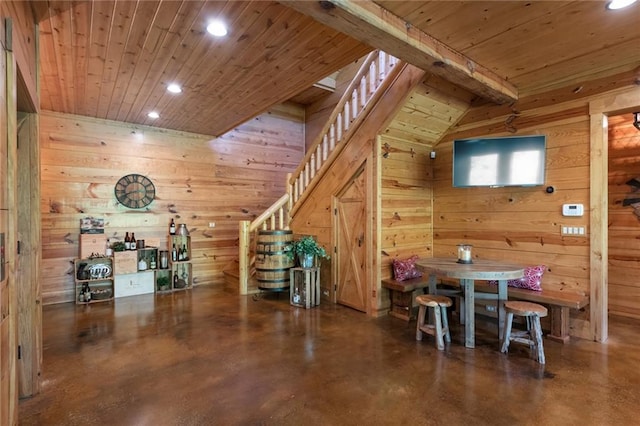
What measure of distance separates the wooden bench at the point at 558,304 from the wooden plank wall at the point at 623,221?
4.48 ft

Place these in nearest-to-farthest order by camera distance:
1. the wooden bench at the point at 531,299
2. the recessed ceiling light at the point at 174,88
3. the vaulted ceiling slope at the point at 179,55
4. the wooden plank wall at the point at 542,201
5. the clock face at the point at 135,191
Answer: the vaulted ceiling slope at the point at 179,55 → the wooden bench at the point at 531,299 → the wooden plank wall at the point at 542,201 → the recessed ceiling light at the point at 174,88 → the clock face at the point at 135,191

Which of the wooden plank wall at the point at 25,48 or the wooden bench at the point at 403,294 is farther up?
the wooden plank wall at the point at 25,48

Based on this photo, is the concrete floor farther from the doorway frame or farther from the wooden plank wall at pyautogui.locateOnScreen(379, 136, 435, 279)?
the wooden plank wall at pyautogui.locateOnScreen(379, 136, 435, 279)

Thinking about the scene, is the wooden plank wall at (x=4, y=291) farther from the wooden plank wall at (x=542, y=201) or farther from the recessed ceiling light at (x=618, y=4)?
the wooden plank wall at (x=542, y=201)

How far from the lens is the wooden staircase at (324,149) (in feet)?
13.7

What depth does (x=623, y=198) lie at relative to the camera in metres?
4.20

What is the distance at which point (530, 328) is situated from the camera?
313cm

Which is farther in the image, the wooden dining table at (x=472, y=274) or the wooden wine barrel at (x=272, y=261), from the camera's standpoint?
the wooden wine barrel at (x=272, y=261)

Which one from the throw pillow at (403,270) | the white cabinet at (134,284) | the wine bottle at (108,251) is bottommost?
the white cabinet at (134,284)

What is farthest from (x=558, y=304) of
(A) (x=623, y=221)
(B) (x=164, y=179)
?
(B) (x=164, y=179)

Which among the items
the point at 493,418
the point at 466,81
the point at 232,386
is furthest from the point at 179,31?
the point at 493,418

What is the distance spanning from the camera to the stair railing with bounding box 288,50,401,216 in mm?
4121

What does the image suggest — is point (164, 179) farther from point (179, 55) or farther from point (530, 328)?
point (530, 328)

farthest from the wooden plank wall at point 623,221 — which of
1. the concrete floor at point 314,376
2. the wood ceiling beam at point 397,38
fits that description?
the wood ceiling beam at point 397,38
